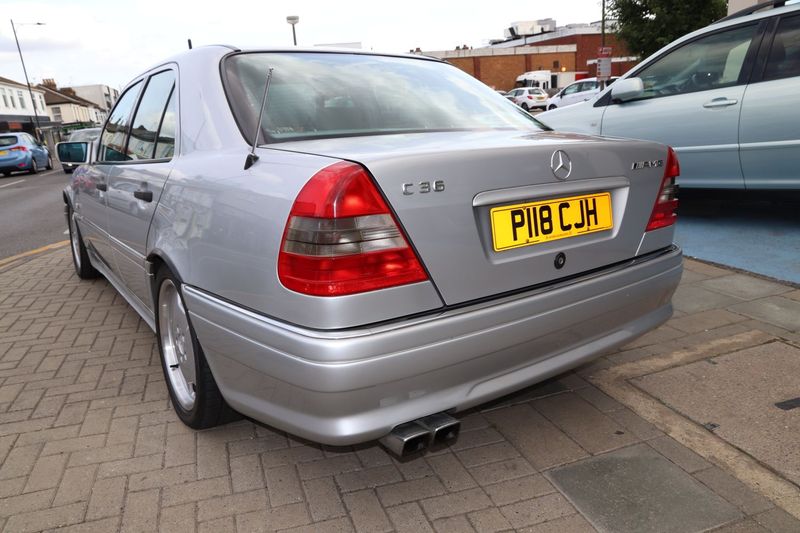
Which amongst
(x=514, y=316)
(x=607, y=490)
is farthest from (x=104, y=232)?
(x=607, y=490)

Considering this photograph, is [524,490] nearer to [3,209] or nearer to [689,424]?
[689,424]

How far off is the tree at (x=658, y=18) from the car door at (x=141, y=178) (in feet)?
68.3

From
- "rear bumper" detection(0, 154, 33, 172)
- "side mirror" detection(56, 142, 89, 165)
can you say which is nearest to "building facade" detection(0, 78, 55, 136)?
"rear bumper" detection(0, 154, 33, 172)

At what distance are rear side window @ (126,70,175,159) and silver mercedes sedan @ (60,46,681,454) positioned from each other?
10cm

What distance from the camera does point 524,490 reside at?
2.15 meters

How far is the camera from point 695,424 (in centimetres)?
248

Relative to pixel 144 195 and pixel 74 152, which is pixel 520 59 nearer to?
pixel 74 152

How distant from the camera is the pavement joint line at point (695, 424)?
208 cm

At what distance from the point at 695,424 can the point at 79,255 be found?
4798 millimetres

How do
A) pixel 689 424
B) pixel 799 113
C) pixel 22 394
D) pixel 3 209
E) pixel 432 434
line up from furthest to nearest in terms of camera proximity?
pixel 3 209 → pixel 799 113 → pixel 22 394 → pixel 689 424 → pixel 432 434

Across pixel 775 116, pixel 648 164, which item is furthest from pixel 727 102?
pixel 648 164

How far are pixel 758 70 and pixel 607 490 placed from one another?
410 cm

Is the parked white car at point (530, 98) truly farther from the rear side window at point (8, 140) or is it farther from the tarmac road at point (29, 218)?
the tarmac road at point (29, 218)

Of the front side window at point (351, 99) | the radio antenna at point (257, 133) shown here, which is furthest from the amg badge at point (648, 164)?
the radio antenna at point (257, 133)
